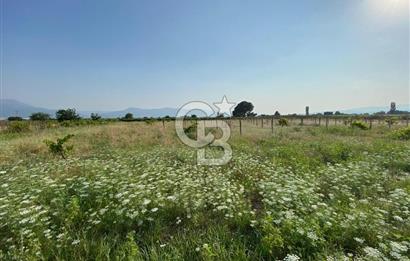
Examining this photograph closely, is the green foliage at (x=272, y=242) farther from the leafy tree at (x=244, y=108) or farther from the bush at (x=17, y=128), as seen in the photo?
the leafy tree at (x=244, y=108)

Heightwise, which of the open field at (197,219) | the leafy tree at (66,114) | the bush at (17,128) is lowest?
the open field at (197,219)

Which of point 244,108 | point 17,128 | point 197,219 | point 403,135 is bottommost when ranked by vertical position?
point 197,219

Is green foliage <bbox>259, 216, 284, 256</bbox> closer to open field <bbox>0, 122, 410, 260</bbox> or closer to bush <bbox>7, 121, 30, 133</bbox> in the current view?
open field <bbox>0, 122, 410, 260</bbox>

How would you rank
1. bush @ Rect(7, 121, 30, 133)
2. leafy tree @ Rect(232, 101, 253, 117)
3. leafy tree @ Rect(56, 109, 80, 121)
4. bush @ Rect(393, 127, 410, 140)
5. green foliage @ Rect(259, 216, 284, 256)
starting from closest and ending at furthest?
green foliage @ Rect(259, 216, 284, 256) < bush @ Rect(393, 127, 410, 140) < bush @ Rect(7, 121, 30, 133) < leafy tree @ Rect(56, 109, 80, 121) < leafy tree @ Rect(232, 101, 253, 117)

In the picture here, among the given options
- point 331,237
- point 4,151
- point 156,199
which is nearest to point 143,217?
point 156,199

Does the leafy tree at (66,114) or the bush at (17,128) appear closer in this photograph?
the bush at (17,128)

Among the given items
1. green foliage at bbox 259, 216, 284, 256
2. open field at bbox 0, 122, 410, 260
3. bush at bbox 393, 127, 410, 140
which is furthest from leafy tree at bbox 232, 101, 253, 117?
green foliage at bbox 259, 216, 284, 256

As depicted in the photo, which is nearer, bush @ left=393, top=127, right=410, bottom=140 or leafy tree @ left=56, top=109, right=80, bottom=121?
bush @ left=393, top=127, right=410, bottom=140

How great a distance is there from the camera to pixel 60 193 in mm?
3705

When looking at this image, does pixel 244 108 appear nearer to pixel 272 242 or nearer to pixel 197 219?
pixel 197 219

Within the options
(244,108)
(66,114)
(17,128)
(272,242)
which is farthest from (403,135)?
(244,108)

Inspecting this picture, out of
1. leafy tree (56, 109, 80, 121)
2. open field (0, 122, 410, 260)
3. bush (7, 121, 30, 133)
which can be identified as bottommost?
open field (0, 122, 410, 260)

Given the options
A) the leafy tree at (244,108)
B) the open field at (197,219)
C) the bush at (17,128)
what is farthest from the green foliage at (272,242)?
the leafy tree at (244,108)

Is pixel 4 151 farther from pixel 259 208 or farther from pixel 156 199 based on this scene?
pixel 259 208
